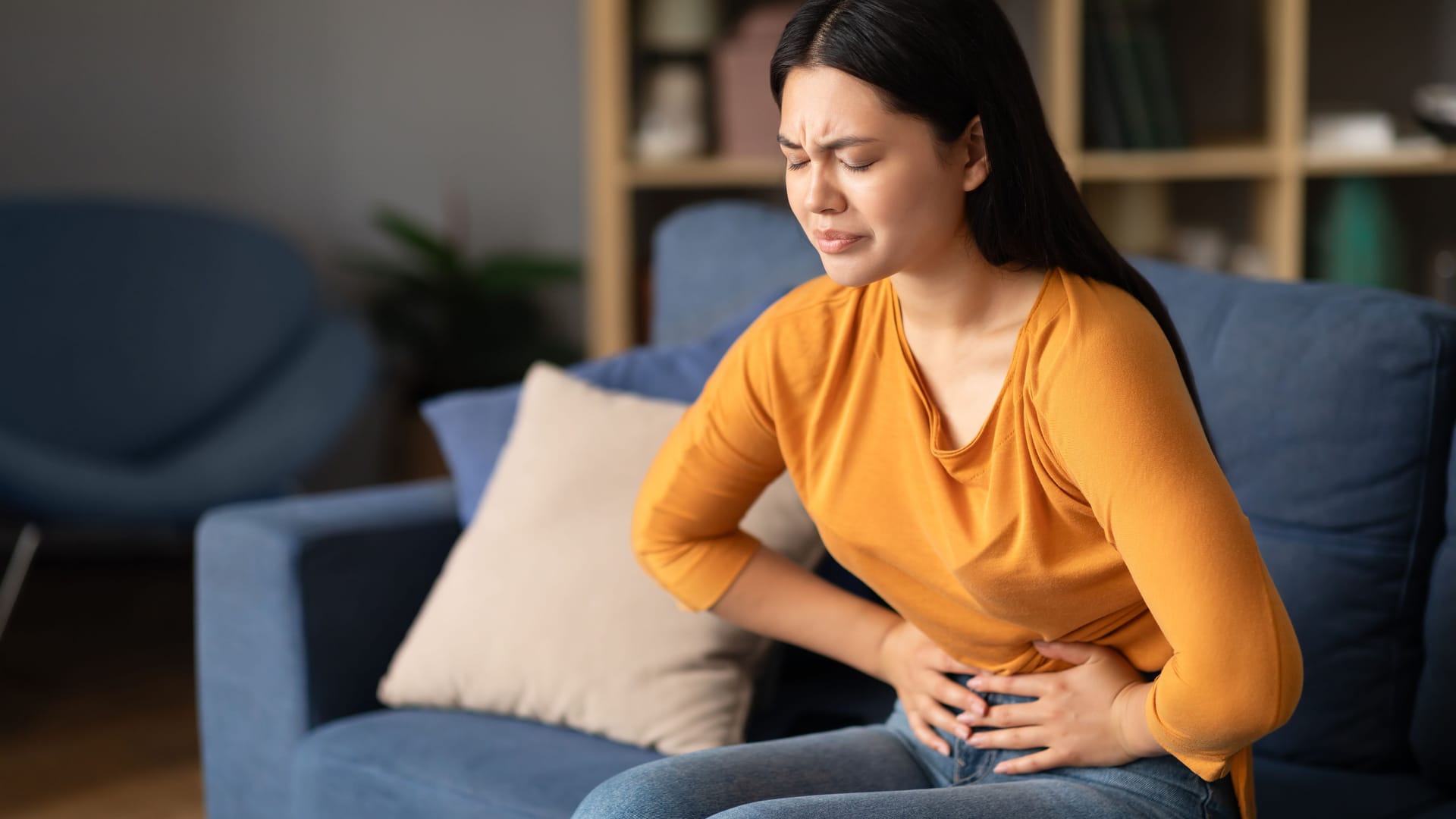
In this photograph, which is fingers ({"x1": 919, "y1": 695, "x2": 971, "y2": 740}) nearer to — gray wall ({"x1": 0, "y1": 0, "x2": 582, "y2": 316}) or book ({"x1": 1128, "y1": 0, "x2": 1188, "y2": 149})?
book ({"x1": 1128, "y1": 0, "x2": 1188, "y2": 149})

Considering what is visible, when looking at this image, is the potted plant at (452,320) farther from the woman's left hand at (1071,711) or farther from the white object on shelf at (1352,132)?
the woman's left hand at (1071,711)

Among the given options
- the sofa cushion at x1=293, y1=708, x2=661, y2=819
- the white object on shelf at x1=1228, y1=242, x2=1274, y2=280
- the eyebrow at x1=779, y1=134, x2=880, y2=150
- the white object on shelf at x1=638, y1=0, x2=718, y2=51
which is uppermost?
the white object on shelf at x1=638, y1=0, x2=718, y2=51

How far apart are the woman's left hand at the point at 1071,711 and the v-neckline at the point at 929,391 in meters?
0.17

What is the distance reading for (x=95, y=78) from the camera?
12.2 feet

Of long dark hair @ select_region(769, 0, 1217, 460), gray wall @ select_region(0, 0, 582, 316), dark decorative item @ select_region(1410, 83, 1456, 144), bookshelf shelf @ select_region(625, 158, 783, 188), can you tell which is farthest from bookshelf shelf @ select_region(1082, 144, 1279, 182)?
long dark hair @ select_region(769, 0, 1217, 460)

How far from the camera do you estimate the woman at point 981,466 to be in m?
0.89

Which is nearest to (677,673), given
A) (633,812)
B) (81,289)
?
(633,812)

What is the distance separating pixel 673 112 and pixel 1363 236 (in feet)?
4.45

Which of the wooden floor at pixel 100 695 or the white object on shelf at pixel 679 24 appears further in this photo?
the white object on shelf at pixel 679 24

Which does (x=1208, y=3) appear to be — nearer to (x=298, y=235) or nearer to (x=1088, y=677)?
(x=1088, y=677)

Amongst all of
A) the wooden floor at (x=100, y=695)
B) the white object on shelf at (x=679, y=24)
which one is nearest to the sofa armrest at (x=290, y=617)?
the wooden floor at (x=100, y=695)

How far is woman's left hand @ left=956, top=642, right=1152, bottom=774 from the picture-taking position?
100 cm

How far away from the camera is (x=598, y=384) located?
1.77 m

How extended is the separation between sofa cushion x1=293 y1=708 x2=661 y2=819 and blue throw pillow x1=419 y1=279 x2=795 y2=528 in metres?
0.31
